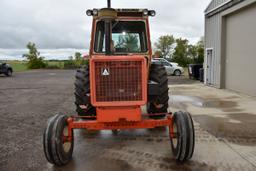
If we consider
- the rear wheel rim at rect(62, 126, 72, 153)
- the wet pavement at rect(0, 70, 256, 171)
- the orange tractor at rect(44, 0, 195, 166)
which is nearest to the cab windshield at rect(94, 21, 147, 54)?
the orange tractor at rect(44, 0, 195, 166)

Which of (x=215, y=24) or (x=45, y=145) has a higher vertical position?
(x=215, y=24)

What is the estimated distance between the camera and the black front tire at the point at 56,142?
3.72 meters

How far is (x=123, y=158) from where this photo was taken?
166 inches

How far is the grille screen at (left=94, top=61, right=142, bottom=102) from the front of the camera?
400 cm

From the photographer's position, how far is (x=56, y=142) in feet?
12.2

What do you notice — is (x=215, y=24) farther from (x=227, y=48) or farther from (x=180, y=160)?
(x=180, y=160)

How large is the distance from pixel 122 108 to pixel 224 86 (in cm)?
1014

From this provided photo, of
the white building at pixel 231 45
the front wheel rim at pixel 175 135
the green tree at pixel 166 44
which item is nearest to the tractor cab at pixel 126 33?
the front wheel rim at pixel 175 135

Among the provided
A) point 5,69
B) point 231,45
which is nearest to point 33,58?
point 5,69

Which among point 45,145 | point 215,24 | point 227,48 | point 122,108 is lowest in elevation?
point 45,145

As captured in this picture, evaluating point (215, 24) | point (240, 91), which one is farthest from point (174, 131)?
point (215, 24)

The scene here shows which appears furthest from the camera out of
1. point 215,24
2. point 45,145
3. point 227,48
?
point 215,24

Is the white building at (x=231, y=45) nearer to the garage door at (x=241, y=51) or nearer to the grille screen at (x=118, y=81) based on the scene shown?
the garage door at (x=241, y=51)

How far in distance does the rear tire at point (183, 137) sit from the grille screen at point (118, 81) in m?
0.66
